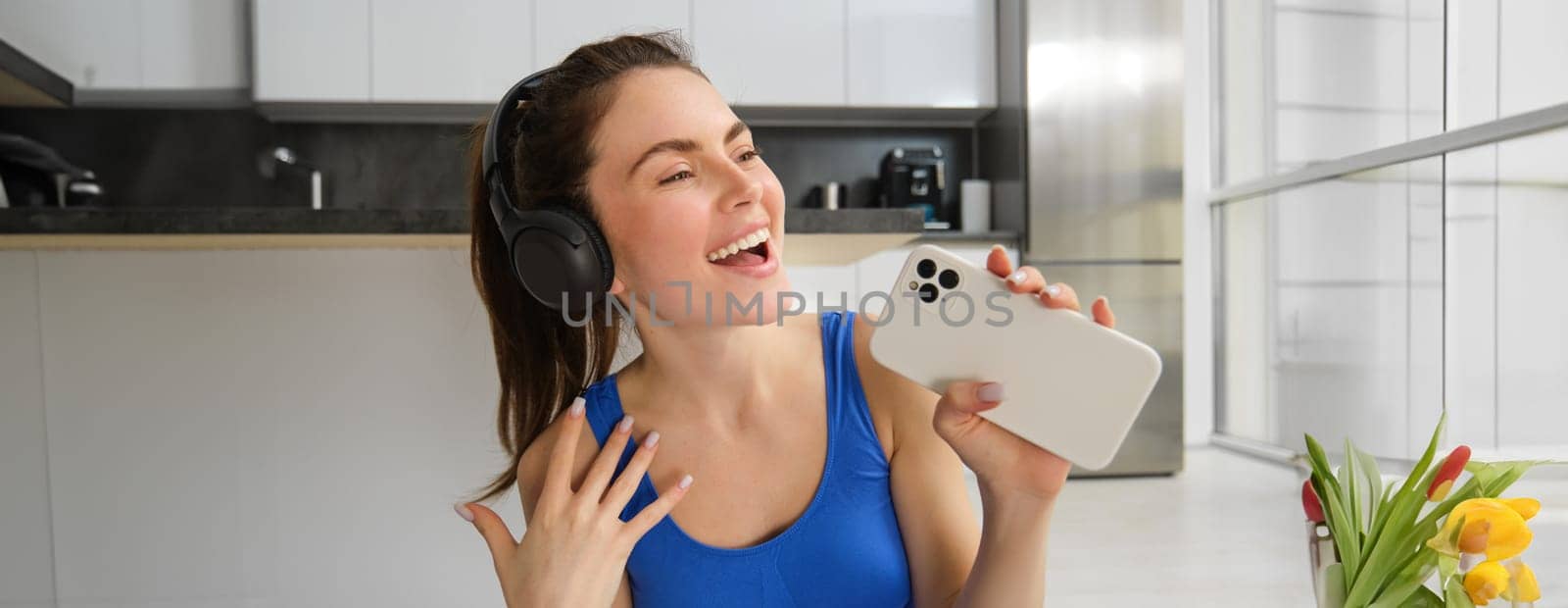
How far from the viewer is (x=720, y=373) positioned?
40.3 inches

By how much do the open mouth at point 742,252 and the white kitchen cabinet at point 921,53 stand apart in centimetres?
296

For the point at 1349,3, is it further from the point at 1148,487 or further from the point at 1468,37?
the point at 1148,487

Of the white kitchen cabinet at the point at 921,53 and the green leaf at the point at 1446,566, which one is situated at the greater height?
the white kitchen cabinet at the point at 921,53

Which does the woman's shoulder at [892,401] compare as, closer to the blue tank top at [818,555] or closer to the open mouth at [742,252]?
the blue tank top at [818,555]

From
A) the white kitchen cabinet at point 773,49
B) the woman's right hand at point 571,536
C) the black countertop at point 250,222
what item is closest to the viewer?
the woman's right hand at point 571,536

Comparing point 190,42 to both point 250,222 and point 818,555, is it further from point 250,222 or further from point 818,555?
point 818,555

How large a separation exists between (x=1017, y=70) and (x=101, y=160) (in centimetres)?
368

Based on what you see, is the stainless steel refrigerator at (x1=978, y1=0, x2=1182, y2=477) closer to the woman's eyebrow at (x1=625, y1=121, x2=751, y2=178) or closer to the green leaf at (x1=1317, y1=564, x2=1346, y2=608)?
the woman's eyebrow at (x1=625, y1=121, x2=751, y2=178)

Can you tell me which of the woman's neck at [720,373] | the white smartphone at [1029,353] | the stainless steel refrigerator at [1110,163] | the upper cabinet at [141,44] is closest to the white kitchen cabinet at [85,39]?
the upper cabinet at [141,44]

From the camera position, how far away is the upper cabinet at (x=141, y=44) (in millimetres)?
3418

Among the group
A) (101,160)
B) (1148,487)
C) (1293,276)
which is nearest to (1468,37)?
(1293,276)

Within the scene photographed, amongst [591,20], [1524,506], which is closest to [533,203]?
[1524,506]

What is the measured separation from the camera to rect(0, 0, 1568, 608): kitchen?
157 cm

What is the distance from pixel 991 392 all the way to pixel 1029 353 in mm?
42
